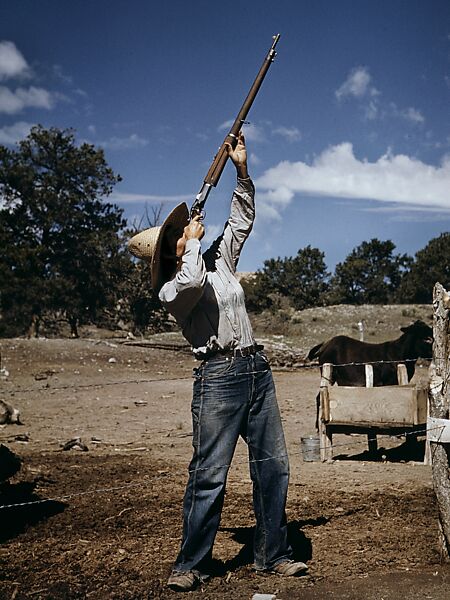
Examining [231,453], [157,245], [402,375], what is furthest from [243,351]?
[402,375]

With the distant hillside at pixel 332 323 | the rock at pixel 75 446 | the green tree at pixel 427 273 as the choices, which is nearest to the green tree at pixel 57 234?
the distant hillside at pixel 332 323

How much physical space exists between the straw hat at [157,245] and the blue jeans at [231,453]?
22.5 inches

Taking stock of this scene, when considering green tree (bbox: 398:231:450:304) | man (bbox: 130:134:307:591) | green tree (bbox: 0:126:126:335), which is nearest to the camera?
man (bbox: 130:134:307:591)

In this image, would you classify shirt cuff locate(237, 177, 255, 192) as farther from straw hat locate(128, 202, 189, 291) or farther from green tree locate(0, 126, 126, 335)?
green tree locate(0, 126, 126, 335)

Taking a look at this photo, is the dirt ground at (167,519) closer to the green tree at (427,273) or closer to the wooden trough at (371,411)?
the wooden trough at (371,411)

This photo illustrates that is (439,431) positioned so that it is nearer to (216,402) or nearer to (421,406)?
(216,402)

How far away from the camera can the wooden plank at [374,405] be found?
7270 millimetres

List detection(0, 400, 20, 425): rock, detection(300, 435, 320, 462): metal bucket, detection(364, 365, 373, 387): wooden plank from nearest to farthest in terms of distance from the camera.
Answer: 1. detection(300, 435, 320, 462): metal bucket
2. detection(364, 365, 373, 387): wooden plank
3. detection(0, 400, 20, 425): rock

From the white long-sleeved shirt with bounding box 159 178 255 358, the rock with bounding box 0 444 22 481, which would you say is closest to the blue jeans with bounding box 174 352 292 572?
the white long-sleeved shirt with bounding box 159 178 255 358

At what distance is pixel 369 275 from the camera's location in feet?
137

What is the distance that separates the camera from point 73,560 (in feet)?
14.1

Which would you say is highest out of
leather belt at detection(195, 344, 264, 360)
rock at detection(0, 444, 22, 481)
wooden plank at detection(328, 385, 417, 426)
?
leather belt at detection(195, 344, 264, 360)

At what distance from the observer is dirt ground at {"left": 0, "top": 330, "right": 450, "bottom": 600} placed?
389 centimetres

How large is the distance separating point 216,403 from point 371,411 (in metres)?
3.88
